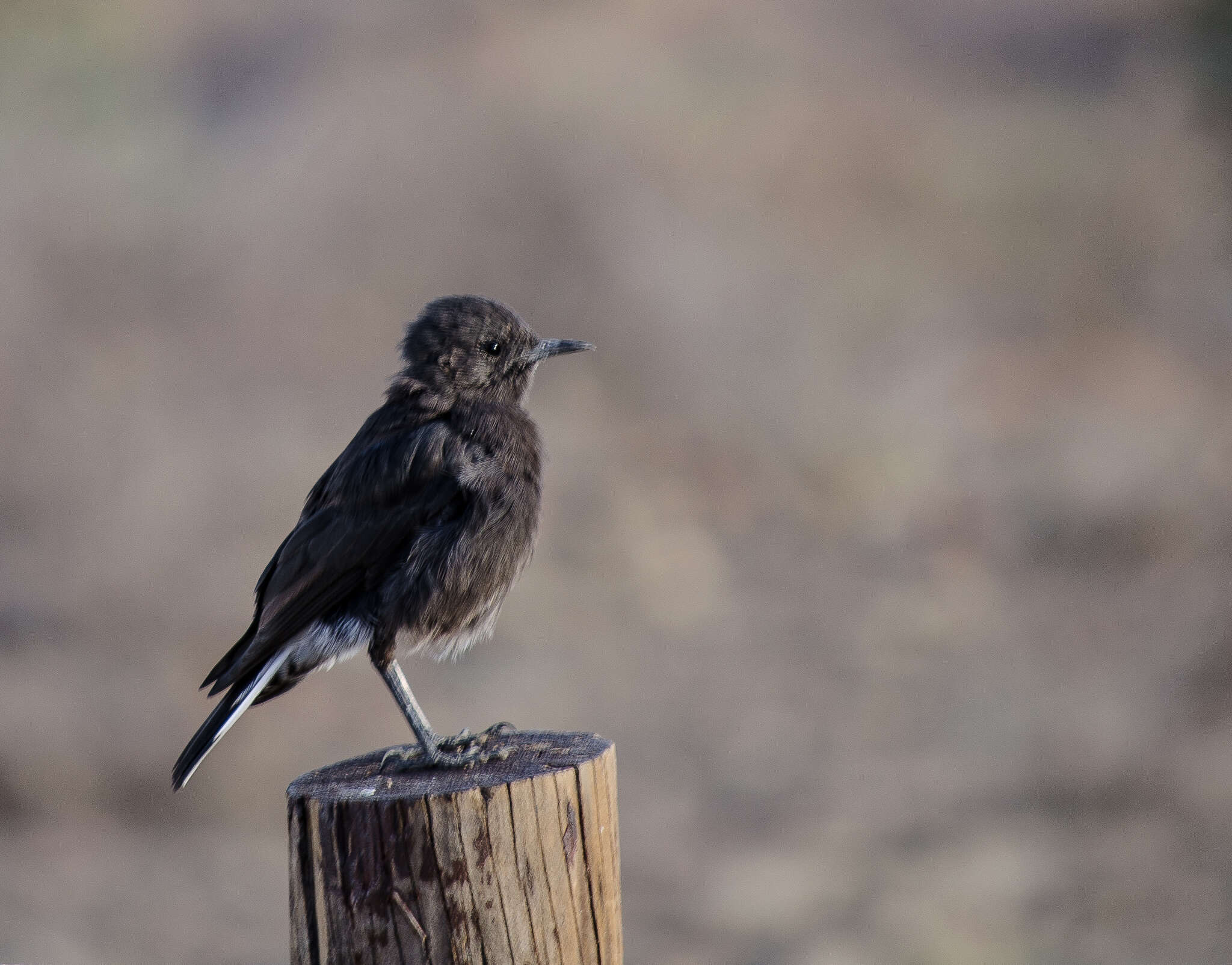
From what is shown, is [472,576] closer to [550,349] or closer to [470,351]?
[470,351]

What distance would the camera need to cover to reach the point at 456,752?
4.35m

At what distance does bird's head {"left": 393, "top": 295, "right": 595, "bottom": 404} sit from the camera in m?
5.18

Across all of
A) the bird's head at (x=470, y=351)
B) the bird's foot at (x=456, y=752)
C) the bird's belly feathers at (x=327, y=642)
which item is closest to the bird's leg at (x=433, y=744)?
the bird's foot at (x=456, y=752)

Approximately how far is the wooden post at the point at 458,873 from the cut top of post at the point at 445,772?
0.02m

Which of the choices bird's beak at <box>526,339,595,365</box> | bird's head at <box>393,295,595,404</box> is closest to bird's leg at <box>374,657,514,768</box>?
bird's head at <box>393,295,595,404</box>

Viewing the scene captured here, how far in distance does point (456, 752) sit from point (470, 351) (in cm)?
162

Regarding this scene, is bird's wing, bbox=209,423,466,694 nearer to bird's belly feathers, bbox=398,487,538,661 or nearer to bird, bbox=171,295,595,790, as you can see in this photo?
bird, bbox=171,295,595,790

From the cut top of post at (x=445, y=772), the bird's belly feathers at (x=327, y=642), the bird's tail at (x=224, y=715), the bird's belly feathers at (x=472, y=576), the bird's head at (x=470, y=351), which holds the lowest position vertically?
the cut top of post at (x=445, y=772)

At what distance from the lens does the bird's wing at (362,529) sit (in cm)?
462

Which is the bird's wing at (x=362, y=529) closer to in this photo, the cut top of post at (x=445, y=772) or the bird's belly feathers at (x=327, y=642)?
the bird's belly feathers at (x=327, y=642)

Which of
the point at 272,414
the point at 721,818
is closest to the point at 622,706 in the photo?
the point at 721,818

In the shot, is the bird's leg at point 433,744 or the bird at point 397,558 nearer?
the bird's leg at point 433,744

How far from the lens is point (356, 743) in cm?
953

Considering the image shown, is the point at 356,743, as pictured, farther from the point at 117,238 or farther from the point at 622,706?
the point at 117,238
